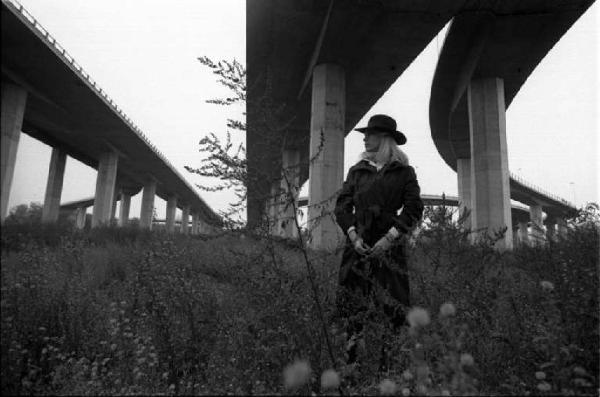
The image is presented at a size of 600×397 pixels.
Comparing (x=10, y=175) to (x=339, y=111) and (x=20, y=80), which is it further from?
(x=339, y=111)

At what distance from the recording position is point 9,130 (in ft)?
4.02

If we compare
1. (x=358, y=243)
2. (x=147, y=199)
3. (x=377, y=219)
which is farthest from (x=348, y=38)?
(x=147, y=199)

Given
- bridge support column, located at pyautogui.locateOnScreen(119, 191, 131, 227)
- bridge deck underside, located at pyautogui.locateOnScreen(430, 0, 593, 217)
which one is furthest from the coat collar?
bridge support column, located at pyautogui.locateOnScreen(119, 191, 131, 227)

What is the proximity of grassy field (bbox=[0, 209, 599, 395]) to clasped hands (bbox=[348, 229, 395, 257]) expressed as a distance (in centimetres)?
23

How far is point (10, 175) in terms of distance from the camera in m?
1.18

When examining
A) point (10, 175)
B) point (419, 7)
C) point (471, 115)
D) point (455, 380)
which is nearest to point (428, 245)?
point (455, 380)

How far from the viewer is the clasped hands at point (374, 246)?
2.49 m

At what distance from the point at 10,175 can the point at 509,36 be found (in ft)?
60.3

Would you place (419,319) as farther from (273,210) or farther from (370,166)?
(370,166)

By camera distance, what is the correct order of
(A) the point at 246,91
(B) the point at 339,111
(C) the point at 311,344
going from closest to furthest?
1. (C) the point at 311,344
2. (A) the point at 246,91
3. (B) the point at 339,111

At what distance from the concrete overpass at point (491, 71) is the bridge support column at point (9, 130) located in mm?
16127

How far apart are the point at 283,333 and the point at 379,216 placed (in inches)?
43.4

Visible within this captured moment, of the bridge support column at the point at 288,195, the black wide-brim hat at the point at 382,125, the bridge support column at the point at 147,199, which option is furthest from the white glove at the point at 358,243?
the bridge support column at the point at 147,199

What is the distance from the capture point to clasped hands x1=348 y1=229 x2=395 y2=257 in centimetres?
249
